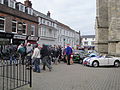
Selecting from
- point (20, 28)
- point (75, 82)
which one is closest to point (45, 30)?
point (20, 28)

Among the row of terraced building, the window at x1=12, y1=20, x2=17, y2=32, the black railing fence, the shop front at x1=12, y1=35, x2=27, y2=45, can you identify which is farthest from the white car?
the window at x1=12, y1=20, x2=17, y2=32

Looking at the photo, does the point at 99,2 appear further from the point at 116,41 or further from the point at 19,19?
the point at 19,19

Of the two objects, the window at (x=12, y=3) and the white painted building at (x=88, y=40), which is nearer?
the window at (x=12, y=3)

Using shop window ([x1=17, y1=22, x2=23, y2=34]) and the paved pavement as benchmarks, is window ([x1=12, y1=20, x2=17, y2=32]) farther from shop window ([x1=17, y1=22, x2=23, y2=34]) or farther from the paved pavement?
the paved pavement

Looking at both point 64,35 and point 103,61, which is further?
point 64,35

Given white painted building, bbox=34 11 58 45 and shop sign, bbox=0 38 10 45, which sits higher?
white painted building, bbox=34 11 58 45

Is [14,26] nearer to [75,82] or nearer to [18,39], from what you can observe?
[18,39]

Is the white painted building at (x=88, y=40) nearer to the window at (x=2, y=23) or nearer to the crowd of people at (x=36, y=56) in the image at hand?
the window at (x=2, y=23)

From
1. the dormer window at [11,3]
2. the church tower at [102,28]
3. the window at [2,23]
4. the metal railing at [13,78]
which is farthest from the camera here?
the dormer window at [11,3]

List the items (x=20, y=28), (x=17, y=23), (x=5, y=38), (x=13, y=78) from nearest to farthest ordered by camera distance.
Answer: (x=13, y=78), (x=5, y=38), (x=17, y=23), (x=20, y=28)

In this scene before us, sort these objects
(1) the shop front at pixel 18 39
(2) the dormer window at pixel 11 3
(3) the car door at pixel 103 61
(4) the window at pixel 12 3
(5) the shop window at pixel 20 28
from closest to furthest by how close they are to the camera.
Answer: (3) the car door at pixel 103 61, (1) the shop front at pixel 18 39, (2) the dormer window at pixel 11 3, (4) the window at pixel 12 3, (5) the shop window at pixel 20 28

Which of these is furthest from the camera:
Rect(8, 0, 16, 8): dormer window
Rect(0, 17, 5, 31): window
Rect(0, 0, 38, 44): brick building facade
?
Rect(8, 0, 16, 8): dormer window

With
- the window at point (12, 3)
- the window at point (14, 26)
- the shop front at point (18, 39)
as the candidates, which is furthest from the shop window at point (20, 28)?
the window at point (12, 3)

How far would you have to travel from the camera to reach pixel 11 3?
24953mm
